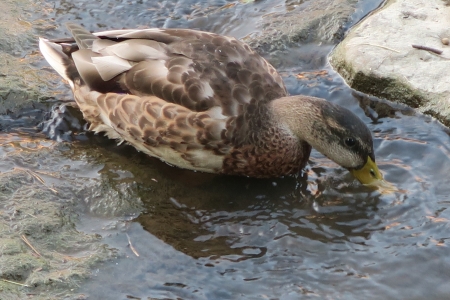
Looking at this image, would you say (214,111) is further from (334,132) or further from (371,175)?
(371,175)

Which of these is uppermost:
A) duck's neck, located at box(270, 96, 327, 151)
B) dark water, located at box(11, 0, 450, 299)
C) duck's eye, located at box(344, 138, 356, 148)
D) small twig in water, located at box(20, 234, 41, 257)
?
duck's neck, located at box(270, 96, 327, 151)

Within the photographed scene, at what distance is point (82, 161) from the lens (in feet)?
18.3

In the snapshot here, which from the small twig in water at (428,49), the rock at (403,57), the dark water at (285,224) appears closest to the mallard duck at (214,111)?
the dark water at (285,224)

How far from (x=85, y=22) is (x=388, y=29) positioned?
3003mm

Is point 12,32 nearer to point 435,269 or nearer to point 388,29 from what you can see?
point 388,29

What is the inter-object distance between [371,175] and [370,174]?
1 cm

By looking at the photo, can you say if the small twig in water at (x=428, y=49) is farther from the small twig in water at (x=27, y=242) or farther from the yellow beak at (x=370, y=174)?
the small twig in water at (x=27, y=242)

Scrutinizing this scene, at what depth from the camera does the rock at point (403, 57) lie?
611 centimetres

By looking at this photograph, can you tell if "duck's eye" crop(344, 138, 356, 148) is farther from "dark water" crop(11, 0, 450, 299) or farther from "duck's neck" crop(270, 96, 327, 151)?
"dark water" crop(11, 0, 450, 299)

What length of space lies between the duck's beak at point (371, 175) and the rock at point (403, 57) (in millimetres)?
1002

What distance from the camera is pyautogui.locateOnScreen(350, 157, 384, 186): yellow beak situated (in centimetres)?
526

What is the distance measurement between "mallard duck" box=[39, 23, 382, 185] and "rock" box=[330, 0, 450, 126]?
1.10 m

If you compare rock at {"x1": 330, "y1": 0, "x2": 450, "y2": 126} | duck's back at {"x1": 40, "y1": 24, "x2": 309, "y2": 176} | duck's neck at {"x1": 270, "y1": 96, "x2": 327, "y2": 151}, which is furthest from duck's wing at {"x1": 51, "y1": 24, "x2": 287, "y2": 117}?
rock at {"x1": 330, "y1": 0, "x2": 450, "y2": 126}

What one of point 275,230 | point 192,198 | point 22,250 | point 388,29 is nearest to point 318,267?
point 275,230
